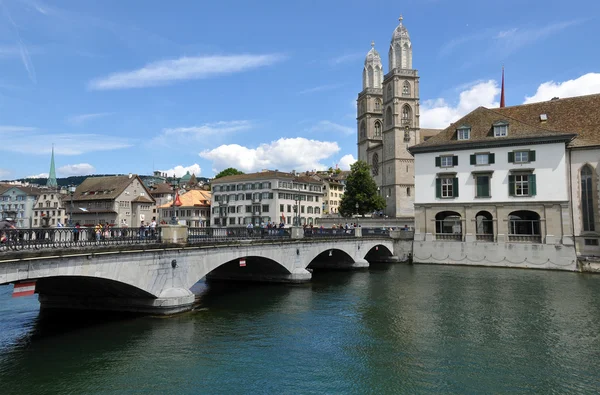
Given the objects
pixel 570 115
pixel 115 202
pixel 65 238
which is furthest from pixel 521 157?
pixel 115 202

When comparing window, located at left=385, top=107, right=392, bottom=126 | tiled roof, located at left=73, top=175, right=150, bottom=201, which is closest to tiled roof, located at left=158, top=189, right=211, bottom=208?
tiled roof, located at left=73, top=175, right=150, bottom=201

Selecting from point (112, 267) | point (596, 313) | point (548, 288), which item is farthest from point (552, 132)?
point (112, 267)

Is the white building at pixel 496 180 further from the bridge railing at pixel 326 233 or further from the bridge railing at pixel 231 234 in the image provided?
→ the bridge railing at pixel 231 234

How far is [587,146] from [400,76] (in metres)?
46.9

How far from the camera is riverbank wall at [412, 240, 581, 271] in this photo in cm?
4191

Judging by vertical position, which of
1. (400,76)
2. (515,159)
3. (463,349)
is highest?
(400,76)

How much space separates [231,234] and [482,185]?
31053mm

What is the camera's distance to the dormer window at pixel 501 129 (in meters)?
46.4

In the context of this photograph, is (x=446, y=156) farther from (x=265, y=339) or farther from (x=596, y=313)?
(x=265, y=339)

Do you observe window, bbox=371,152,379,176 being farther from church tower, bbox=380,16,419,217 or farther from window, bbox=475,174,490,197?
window, bbox=475,174,490,197

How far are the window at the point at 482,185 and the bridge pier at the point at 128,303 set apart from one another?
116 feet

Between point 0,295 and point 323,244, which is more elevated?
point 323,244

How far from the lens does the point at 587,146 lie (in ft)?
144

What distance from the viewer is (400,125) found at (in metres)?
85.3
